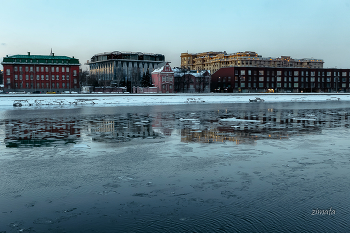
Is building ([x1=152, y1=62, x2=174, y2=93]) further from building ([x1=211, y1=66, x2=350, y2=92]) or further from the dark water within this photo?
the dark water

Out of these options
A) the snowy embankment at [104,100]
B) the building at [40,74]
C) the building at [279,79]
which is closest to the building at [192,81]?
the building at [279,79]

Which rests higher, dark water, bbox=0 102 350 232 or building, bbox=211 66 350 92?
building, bbox=211 66 350 92

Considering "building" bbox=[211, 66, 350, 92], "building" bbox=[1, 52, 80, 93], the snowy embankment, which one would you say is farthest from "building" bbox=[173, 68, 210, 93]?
the snowy embankment

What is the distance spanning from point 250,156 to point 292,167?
2.01m

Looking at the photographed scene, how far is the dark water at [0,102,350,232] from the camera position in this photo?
22.3 ft

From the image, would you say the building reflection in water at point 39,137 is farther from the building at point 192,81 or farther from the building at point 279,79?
the building at point 279,79

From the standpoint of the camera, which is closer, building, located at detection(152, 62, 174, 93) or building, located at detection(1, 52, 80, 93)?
building, located at detection(152, 62, 174, 93)

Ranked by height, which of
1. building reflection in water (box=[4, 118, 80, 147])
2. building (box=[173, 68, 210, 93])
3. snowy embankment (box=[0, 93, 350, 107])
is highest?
building (box=[173, 68, 210, 93])

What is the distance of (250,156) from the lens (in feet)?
42.2

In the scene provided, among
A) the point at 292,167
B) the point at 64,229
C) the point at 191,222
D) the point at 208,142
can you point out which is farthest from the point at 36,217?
the point at 208,142

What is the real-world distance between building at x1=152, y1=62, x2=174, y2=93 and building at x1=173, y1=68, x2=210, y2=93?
9.50 metres

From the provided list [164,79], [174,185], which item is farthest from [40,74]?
[174,185]

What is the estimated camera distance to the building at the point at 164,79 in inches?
4816

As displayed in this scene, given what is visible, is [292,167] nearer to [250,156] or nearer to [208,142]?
[250,156]
